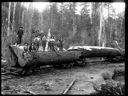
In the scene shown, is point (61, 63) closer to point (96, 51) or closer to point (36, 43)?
point (36, 43)

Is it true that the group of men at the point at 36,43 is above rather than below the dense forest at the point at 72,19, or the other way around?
below

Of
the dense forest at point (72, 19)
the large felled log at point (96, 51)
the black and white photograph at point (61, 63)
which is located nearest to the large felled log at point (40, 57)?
the black and white photograph at point (61, 63)

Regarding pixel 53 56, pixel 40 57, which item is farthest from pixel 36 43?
pixel 40 57

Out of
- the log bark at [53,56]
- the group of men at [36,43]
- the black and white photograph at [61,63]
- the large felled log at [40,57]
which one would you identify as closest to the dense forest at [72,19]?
the black and white photograph at [61,63]

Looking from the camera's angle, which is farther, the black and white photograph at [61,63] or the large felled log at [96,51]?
the large felled log at [96,51]

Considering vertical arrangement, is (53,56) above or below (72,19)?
below

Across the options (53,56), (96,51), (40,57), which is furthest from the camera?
(96,51)

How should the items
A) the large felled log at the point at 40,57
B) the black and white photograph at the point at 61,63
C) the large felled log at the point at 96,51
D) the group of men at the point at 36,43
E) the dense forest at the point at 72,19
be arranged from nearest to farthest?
the black and white photograph at the point at 61,63, the large felled log at the point at 40,57, the group of men at the point at 36,43, the large felled log at the point at 96,51, the dense forest at the point at 72,19

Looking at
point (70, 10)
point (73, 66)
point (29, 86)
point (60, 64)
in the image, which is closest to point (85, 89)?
point (29, 86)

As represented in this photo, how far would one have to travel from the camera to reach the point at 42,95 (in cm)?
598

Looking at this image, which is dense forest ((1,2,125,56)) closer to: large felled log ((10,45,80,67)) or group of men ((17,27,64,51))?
group of men ((17,27,64,51))

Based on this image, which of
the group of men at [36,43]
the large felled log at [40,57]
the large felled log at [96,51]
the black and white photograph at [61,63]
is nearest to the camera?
the black and white photograph at [61,63]

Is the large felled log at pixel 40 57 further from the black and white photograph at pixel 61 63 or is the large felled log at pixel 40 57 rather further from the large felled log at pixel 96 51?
the large felled log at pixel 96 51

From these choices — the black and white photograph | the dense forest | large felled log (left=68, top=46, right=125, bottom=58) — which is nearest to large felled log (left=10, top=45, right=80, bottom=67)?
the black and white photograph
